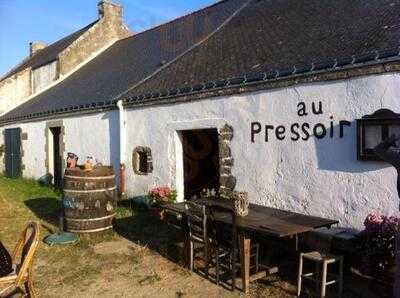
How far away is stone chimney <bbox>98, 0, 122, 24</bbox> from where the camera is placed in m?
18.6

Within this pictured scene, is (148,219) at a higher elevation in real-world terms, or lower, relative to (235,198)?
lower

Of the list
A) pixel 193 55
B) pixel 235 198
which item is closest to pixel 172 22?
pixel 193 55

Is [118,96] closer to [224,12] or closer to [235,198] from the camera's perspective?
[224,12]

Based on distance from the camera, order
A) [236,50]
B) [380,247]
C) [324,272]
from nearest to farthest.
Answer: [324,272] → [380,247] → [236,50]

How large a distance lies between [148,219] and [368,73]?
17.7ft

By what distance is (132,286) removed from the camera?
578cm

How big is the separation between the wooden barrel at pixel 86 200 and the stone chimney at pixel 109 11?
40.2 ft

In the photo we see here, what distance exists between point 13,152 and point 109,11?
7125mm

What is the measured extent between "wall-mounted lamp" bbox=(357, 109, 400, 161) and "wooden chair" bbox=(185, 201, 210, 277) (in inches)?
91.8

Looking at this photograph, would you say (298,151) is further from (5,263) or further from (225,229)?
(5,263)

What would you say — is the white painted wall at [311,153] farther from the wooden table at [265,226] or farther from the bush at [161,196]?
the bush at [161,196]

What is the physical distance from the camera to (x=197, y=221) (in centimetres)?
589

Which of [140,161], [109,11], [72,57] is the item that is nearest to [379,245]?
[140,161]

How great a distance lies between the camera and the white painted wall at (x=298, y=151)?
6008 mm
